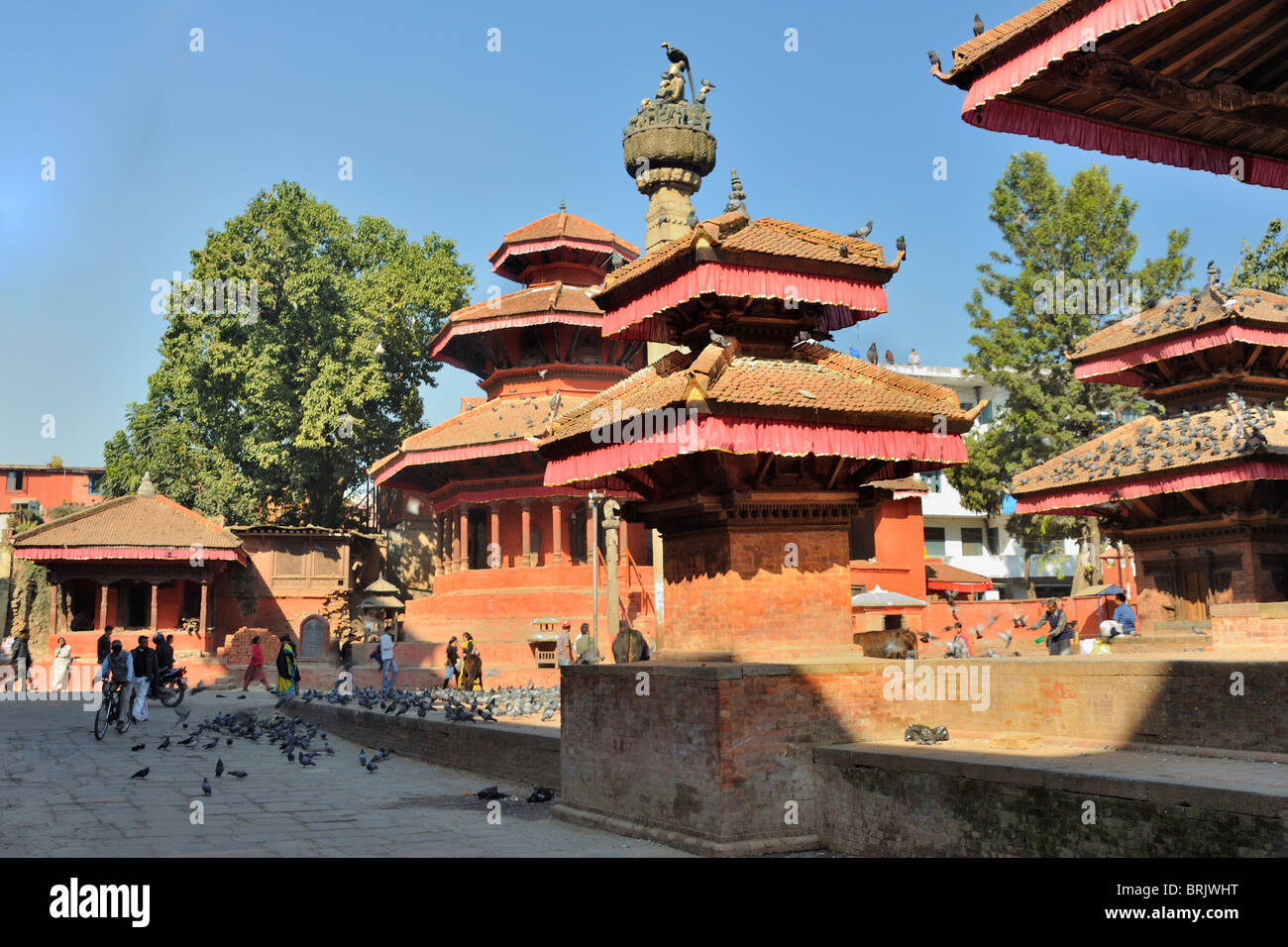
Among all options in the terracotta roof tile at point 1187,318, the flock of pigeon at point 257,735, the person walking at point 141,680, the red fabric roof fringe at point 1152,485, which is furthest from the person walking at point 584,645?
the terracotta roof tile at point 1187,318

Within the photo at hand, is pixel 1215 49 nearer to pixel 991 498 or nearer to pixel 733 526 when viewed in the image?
pixel 733 526

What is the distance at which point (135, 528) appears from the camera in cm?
3609

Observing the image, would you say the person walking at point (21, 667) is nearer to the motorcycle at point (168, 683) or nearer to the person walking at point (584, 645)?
the motorcycle at point (168, 683)

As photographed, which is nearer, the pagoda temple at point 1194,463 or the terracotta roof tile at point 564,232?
the pagoda temple at point 1194,463

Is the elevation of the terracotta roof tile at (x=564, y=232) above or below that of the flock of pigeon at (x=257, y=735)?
above

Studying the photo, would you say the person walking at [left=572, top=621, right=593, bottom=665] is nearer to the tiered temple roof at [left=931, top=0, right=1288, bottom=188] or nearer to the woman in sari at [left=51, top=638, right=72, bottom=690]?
the woman in sari at [left=51, top=638, right=72, bottom=690]

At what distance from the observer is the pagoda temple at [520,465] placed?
29.7 metres

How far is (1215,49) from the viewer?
214 inches

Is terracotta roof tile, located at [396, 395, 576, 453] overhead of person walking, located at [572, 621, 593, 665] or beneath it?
overhead

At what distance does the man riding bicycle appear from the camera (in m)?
18.5

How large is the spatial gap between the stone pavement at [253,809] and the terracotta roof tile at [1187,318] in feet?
43.6

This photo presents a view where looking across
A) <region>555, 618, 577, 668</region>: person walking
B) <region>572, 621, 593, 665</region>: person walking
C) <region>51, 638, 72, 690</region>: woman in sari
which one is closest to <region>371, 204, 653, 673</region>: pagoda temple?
<region>555, 618, 577, 668</region>: person walking

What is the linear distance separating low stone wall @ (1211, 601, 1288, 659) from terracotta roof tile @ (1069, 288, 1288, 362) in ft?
18.1

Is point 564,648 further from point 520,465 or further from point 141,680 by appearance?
point 141,680
